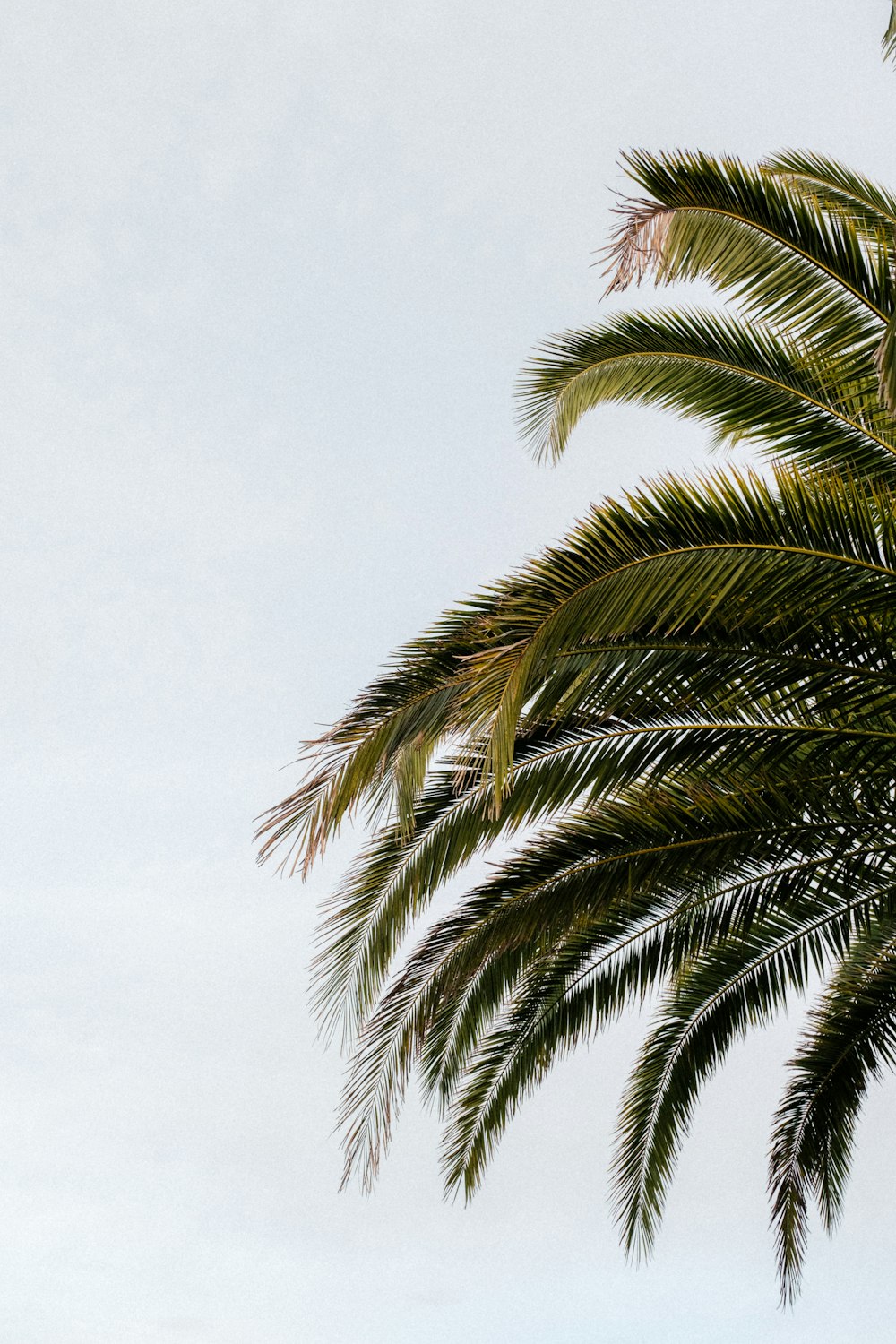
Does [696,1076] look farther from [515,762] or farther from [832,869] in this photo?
[515,762]

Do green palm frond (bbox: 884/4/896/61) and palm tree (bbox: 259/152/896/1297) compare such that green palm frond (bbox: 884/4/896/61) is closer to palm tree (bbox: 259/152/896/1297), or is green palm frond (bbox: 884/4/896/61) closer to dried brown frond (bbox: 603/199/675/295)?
palm tree (bbox: 259/152/896/1297)

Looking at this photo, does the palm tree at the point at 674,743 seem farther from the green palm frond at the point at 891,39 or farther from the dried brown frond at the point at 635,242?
the green palm frond at the point at 891,39

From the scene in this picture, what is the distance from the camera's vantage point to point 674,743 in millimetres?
6270

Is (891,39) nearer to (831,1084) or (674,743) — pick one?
(674,743)

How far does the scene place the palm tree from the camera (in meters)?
5.26

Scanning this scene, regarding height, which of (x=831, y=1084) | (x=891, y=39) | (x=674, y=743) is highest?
(x=891, y=39)

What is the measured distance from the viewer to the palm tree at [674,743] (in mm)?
5258

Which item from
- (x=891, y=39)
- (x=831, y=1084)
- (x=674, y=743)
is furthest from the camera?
(x=831, y=1084)

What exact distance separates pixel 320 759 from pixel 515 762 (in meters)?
1.37

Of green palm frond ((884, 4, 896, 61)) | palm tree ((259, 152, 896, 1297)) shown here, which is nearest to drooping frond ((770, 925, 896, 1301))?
palm tree ((259, 152, 896, 1297))

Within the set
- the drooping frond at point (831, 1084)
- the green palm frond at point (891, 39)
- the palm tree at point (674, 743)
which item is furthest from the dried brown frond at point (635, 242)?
the drooping frond at point (831, 1084)

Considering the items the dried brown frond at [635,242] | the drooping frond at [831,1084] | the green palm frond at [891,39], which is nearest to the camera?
the green palm frond at [891,39]

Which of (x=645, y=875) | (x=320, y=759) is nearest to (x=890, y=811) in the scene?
(x=645, y=875)

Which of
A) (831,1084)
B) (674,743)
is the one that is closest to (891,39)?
(674,743)
